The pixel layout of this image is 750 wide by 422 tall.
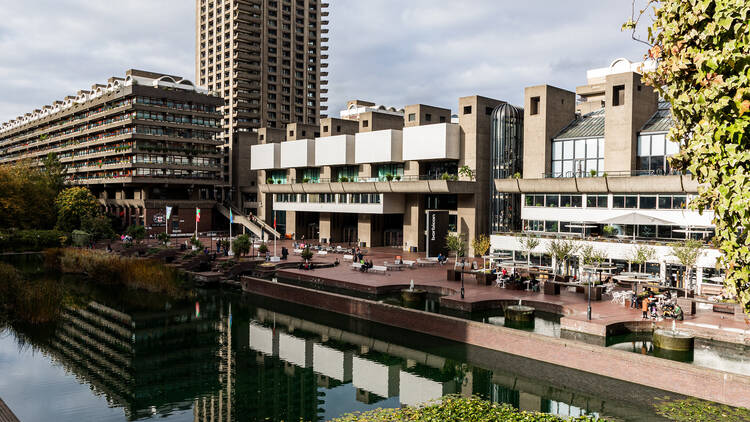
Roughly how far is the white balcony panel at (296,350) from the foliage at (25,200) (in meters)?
54.7

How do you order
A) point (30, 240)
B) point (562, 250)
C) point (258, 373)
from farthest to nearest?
point (30, 240) < point (562, 250) < point (258, 373)

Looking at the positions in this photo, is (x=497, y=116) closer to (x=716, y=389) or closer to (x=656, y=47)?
(x=716, y=389)

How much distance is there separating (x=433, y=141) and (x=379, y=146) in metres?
8.06

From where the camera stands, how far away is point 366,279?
40.1 metres

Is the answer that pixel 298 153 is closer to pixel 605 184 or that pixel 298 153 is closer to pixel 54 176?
pixel 54 176

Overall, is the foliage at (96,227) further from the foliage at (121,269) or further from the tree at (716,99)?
the tree at (716,99)

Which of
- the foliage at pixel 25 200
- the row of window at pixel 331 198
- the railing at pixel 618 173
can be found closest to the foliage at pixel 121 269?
the foliage at pixel 25 200

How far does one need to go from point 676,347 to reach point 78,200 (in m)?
76.0

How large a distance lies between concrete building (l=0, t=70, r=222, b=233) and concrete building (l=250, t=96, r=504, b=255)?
454 inches

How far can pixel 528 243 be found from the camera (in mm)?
41562

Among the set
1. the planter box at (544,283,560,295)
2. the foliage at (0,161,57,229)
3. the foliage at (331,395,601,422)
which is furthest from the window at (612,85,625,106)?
the foliage at (0,161,57,229)

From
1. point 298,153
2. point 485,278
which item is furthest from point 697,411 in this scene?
point 298,153

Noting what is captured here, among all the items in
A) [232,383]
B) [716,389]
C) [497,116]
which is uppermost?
[497,116]

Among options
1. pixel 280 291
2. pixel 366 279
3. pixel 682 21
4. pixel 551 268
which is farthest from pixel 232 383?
pixel 551 268
